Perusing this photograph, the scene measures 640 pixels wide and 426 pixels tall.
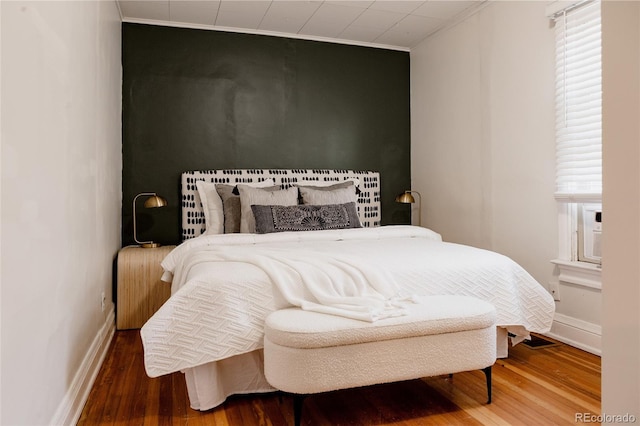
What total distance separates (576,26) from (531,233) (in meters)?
1.41

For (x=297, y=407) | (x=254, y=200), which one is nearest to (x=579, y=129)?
(x=254, y=200)

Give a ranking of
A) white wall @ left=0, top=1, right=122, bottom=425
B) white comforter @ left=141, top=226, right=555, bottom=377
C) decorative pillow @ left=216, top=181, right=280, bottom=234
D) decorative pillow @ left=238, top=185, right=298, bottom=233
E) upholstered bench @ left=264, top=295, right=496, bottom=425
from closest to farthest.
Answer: white wall @ left=0, top=1, right=122, bottom=425 < upholstered bench @ left=264, top=295, right=496, bottom=425 < white comforter @ left=141, top=226, right=555, bottom=377 < decorative pillow @ left=238, top=185, right=298, bottom=233 < decorative pillow @ left=216, top=181, right=280, bottom=234

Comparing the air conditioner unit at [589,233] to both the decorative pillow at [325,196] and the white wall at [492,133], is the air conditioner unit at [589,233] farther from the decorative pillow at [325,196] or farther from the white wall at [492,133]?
the decorative pillow at [325,196]

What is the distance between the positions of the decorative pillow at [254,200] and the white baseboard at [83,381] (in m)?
1.18

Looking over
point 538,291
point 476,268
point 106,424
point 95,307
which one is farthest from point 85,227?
point 538,291

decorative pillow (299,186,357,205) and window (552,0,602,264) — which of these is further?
decorative pillow (299,186,357,205)

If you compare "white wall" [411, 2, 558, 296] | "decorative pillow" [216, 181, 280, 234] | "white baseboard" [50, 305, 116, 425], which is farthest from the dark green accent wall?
"white baseboard" [50, 305, 116, 425]

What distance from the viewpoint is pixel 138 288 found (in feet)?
11.9

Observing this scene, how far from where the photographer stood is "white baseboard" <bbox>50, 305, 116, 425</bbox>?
192 centimetres

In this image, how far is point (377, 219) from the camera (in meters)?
4.80

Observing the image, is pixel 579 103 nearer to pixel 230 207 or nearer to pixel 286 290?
pixel 286 290

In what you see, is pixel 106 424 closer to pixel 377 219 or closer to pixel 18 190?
pixel 18 190

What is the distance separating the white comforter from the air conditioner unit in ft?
2.20

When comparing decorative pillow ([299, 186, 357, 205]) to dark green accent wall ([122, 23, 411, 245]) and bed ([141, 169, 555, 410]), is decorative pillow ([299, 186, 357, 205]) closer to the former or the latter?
bed ([141, 169, 555, 410])
